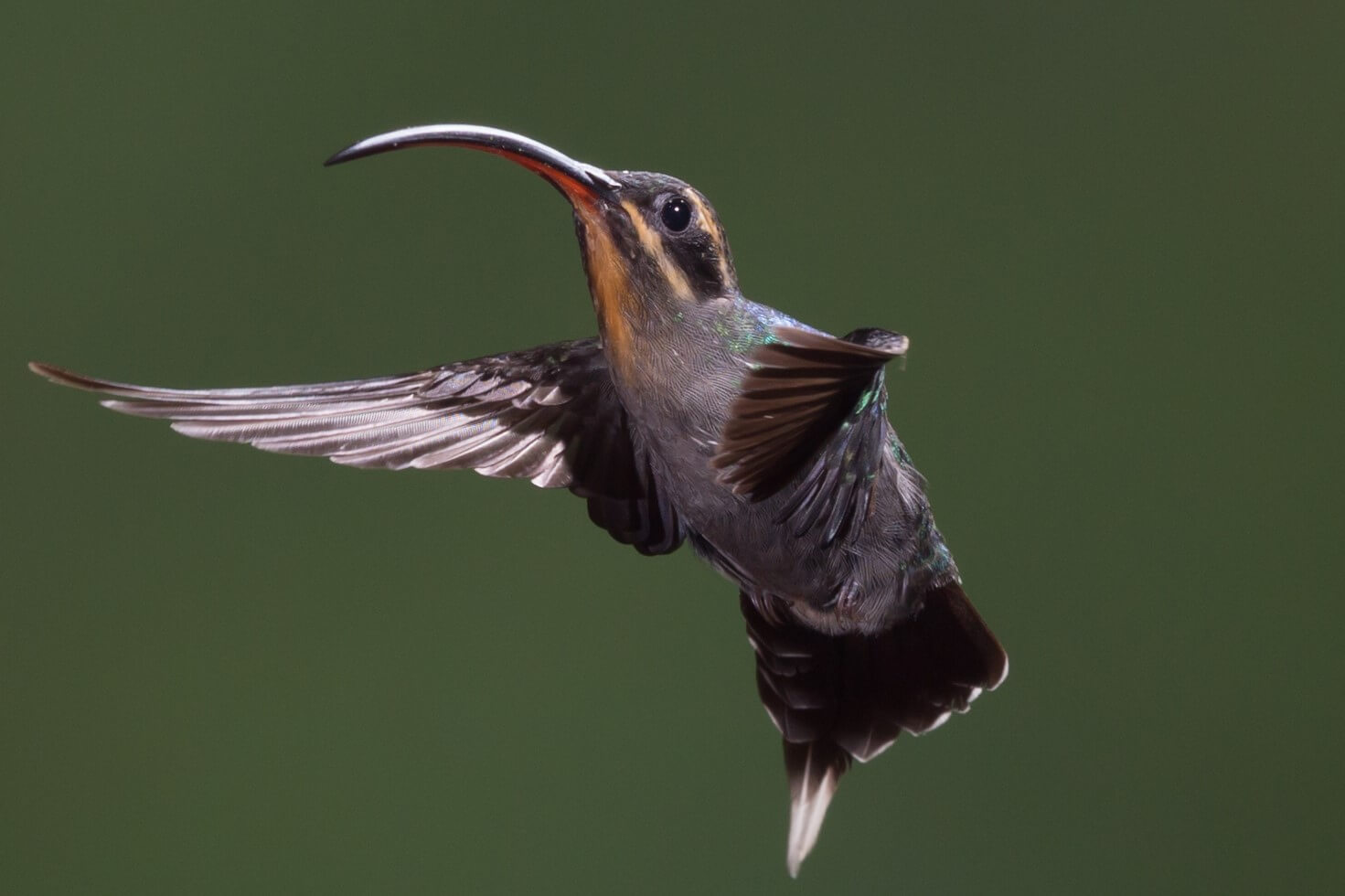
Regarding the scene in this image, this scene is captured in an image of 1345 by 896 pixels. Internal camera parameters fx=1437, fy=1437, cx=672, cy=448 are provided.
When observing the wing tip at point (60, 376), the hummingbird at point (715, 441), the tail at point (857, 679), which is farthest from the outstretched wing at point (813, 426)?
the wing tip at point (60, 376)

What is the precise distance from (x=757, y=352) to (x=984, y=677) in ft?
1.10

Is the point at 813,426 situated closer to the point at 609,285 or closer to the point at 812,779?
the point at 609,285

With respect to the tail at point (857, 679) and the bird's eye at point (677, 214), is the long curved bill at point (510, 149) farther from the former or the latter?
the tail at point (857, 679)

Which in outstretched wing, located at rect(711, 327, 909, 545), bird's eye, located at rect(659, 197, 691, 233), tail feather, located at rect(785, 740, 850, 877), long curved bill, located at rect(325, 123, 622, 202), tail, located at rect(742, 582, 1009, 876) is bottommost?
tail feather, located at rect(785, 740, 850, 877)

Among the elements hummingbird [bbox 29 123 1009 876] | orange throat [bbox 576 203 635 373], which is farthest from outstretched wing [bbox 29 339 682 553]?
orange throat [bbox 576 203 635 373]

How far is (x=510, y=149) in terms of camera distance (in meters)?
0.73

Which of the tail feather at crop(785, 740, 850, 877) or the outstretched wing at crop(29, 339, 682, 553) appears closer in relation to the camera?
the outstretched wing at crop(29, 339, 682, 553)

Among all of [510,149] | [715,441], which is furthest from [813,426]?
[510,149]

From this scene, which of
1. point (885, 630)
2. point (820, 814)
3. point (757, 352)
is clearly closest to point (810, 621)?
point (885, 630)

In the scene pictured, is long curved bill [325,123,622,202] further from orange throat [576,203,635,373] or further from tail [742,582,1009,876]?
tail [742,582,1009,876]

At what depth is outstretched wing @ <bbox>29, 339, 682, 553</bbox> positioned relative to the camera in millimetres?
833

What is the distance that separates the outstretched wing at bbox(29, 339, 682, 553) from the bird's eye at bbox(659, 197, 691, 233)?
0.45 feet

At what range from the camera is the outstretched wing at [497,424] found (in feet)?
2.73

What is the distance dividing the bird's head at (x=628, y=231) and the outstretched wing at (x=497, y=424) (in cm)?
11
